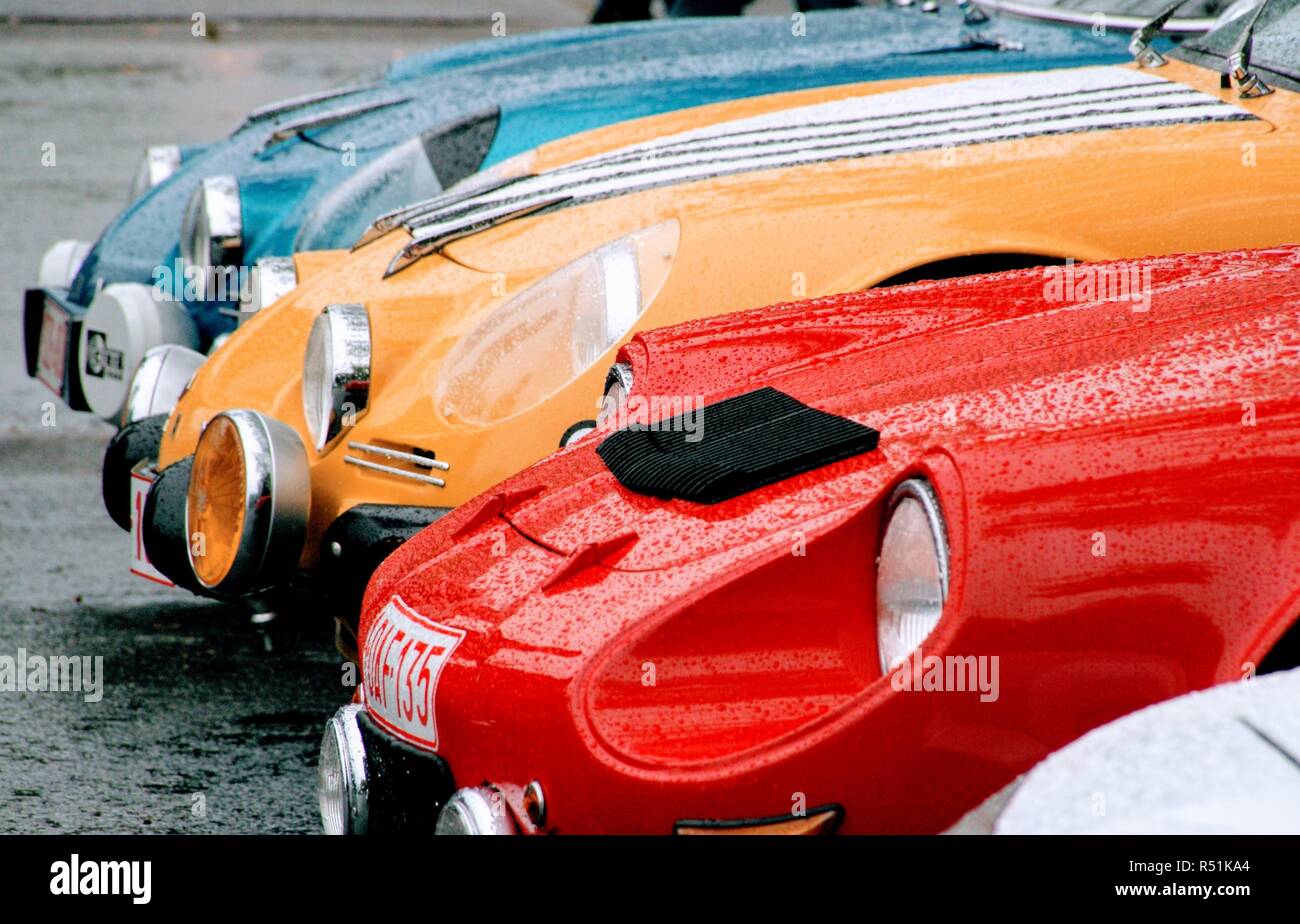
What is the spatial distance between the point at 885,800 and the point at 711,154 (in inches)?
76.4

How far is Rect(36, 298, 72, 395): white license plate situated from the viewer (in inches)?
169

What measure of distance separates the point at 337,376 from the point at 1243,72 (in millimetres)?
1807

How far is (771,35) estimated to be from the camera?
512cm

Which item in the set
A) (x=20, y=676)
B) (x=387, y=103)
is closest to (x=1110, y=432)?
(x=20, y=676)

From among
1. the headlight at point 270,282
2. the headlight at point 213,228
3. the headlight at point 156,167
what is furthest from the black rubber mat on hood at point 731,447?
→ the headlight at point 156,167

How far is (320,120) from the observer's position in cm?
494

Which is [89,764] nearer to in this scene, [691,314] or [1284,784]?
[691,314]

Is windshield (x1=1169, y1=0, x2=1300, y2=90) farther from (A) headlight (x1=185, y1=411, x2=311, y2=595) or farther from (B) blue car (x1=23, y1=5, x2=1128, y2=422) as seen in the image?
(A) headlight (x1=185, y1=411, x2=311, y2=595)

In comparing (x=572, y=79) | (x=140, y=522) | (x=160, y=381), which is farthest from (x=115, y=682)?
(x=572, y=79)

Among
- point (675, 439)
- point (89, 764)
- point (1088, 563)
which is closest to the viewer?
point (1088, 563)

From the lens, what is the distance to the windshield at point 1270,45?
10.8 ft

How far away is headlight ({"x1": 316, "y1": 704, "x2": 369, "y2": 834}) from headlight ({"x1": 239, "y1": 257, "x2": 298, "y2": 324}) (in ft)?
5.25

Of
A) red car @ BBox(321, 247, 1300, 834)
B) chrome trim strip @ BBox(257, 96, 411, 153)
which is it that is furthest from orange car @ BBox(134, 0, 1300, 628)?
chrome trim strip @ BBox(257, 96, 411, 153)

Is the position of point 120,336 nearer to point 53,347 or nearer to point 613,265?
point 53,347
